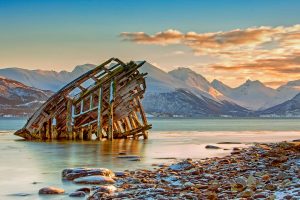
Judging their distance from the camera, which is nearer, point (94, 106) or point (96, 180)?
point (96, 180)

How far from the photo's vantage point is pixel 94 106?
45938mm

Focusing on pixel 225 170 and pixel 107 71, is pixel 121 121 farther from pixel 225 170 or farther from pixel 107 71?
pixel 225 170

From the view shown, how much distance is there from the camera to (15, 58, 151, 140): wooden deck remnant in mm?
43406

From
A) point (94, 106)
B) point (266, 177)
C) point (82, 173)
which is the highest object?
point (94, 106)

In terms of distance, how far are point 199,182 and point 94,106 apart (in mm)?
30939

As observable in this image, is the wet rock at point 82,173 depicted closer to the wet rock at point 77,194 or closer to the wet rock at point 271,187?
the wet rock at point 77,194

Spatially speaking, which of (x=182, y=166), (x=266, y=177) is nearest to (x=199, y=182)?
(x=266, y=177)

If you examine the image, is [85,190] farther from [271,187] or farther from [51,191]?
[271,187]

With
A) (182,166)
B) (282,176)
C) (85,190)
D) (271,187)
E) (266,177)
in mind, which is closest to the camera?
(271,187)

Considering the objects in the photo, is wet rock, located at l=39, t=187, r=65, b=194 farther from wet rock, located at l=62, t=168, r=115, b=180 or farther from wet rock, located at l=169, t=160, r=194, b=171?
wet rock, located at l=169, t=160, r=194, b=171

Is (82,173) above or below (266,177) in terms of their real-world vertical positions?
below

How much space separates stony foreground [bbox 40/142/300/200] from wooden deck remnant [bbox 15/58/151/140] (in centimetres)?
2372

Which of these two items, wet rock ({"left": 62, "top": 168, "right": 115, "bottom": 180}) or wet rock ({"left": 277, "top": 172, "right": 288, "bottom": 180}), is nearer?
wet rock ({"left": 277, "top": 172, "right": 288, "bottom": 180})

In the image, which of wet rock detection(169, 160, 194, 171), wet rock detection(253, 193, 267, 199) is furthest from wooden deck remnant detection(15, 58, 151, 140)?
wet rock detection(253, 193, 267, 199)
